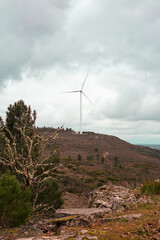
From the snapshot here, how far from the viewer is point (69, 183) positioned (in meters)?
34.7

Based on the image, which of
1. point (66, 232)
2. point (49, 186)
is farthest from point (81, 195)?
point (66, 232)

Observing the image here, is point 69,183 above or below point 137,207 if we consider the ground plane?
below

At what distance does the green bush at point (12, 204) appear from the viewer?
6.15 m

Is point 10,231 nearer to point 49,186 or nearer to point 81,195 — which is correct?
point 49,186

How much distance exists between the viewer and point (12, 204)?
628cm

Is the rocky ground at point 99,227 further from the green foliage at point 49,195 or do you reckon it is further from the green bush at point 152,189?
the green foliage at point 49,195

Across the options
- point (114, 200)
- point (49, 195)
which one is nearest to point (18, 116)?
point (49, 195)

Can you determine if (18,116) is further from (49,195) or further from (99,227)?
A: (99,227)

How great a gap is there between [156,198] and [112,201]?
2903mm

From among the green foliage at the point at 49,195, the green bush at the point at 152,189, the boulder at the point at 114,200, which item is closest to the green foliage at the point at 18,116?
the green foliage at the point at 49,195

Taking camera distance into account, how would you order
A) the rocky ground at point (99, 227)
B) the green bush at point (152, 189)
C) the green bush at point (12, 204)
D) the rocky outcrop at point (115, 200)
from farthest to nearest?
the green bush at point (152, 189), the rocky outcrop at point (115, 200), the green bush at point (12, 204), the rocky ground at point (99, 227)

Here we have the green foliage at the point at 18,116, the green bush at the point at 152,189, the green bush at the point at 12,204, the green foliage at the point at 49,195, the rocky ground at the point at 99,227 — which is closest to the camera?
the rocky ground at the point at 99,227

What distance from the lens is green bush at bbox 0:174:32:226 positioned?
615cm

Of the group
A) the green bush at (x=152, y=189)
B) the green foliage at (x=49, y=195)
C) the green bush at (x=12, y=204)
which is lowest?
the green foliage at (x=49, y=195)
